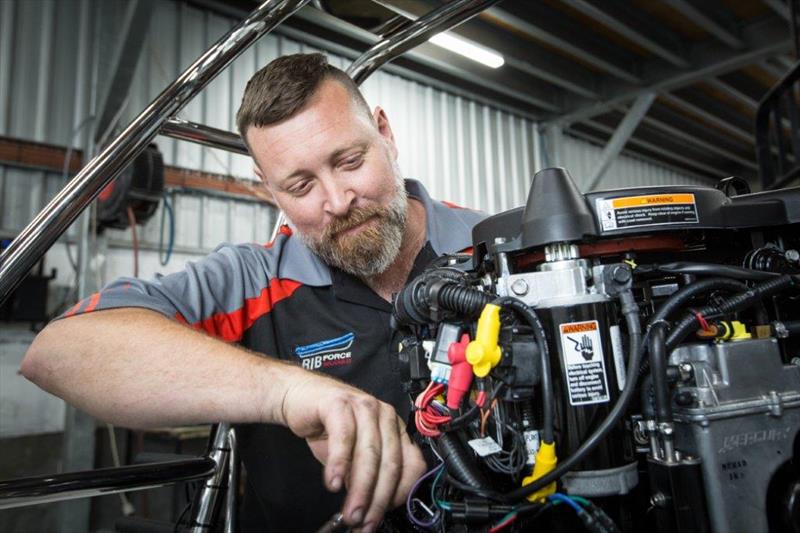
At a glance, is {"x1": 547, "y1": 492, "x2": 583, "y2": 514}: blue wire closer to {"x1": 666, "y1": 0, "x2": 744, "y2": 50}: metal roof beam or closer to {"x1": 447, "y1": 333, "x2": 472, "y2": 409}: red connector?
{"x1": 447, "y1": 333, "x2": 472, "y2": 409}: red connector

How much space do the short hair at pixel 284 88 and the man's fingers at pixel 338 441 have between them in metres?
0.67

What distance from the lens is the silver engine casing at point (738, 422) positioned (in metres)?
0.47

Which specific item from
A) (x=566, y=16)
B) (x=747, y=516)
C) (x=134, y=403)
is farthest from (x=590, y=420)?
(x=566, y=16)

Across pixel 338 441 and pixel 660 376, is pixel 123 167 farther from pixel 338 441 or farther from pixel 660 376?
pixel 660 376

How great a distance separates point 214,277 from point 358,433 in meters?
0.69

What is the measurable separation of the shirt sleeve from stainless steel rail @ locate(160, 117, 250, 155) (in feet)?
0.73

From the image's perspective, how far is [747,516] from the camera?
0.47 metres

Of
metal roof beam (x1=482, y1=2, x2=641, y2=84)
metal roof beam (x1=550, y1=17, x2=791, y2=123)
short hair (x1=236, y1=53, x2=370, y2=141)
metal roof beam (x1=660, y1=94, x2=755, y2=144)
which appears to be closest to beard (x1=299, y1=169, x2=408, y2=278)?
short hair (x1=236, y1=53, x2=370, y2=141)

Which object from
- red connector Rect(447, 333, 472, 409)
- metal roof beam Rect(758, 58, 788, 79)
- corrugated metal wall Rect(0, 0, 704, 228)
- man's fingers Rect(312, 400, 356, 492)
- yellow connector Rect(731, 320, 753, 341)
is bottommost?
man's fingers Rect(312, 400, 356, 492)

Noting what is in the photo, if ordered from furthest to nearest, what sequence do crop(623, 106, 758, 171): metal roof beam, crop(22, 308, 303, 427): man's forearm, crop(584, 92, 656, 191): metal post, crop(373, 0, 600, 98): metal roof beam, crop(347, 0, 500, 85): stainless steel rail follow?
1. crop(623, 106, 758, 171): metal roof beam
2. crop(584, 92, 656, 191): metal post
3. crop(373, 0, 600, 98): metal roof beam
4. crop(347, 0, 500, 85): stainless steel rail
5. crop(22, 308, 303, 427): man's forearm

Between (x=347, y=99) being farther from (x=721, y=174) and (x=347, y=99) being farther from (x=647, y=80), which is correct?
(x=721, y=174)

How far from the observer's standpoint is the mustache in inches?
40.8

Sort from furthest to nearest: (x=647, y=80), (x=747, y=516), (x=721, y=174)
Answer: (x=721, y=174)
(x=647, y=80)
(x=747, y=516)

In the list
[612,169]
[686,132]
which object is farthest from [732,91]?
[612,169]
